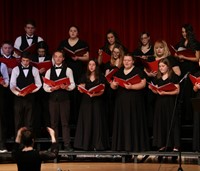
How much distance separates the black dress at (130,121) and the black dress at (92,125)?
193mm

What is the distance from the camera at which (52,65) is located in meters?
9.32

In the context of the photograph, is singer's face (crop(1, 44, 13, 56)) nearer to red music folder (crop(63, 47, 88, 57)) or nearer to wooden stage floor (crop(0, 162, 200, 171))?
red music folder (crop(63, 47, 88, 57))

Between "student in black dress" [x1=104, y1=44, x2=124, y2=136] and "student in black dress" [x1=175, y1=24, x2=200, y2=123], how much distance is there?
33.9 inches

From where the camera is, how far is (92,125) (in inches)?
361

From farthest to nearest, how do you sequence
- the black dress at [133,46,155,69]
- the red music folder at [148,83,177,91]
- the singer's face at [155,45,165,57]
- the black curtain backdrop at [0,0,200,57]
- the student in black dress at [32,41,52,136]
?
1. the black curtain backdrop at [0,0,200,57]
2. the student in black dress at [32,41,52,136]
3. the black dress at [133,46,155,69]
4. the singer's face at [155,45,165,57]
5. the red music folder at [148,83,177,91]

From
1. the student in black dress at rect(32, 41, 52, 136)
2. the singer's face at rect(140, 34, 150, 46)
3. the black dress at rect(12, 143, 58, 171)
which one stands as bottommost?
the black dress at rect(12, 143, 58, 171)

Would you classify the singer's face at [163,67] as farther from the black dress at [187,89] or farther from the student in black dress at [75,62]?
the student in black dress at [75,62]

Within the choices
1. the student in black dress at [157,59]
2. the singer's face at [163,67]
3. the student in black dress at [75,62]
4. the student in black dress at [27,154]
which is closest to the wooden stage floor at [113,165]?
the student in black dress at [157,59]

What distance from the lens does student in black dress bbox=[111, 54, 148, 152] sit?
8.97 meters

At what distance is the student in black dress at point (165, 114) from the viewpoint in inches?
348

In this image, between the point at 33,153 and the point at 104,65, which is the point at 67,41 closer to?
the point at 104,65

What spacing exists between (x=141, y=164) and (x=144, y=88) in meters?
→ 1.20

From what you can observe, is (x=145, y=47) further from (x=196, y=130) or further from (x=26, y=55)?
(x=26, y=55)

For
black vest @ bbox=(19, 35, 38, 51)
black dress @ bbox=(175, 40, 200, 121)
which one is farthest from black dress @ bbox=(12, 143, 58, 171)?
black vest @ bbox=(19, 35, 38, 51)
